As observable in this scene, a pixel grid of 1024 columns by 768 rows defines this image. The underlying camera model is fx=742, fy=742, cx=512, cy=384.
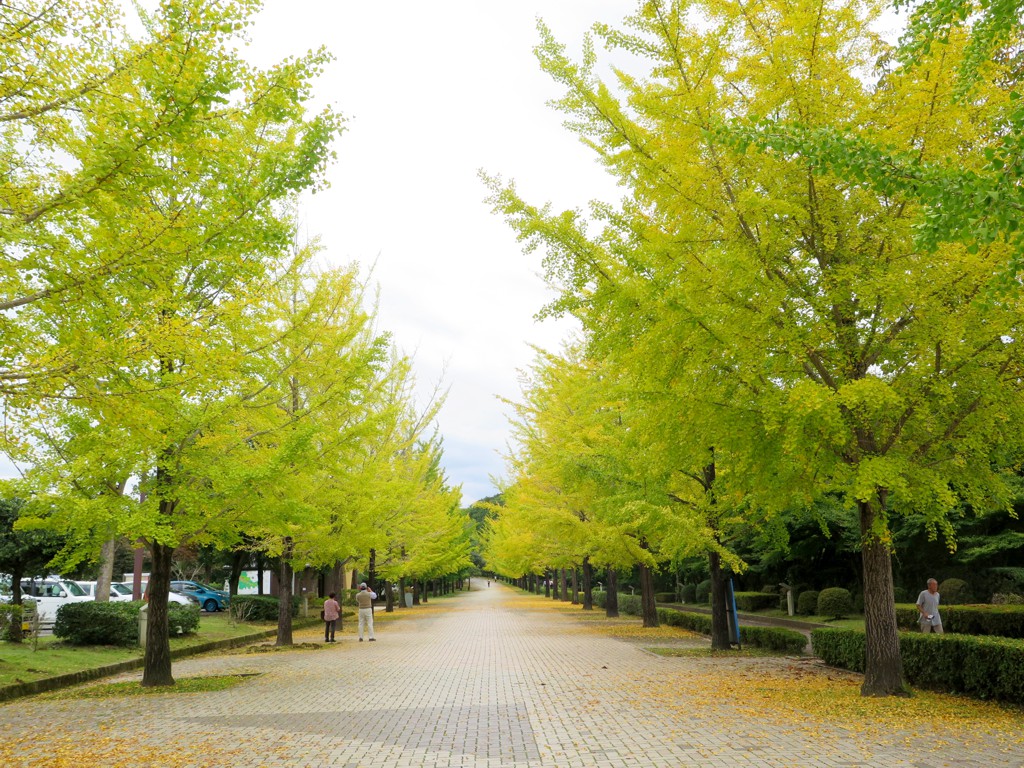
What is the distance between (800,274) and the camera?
32.4ft

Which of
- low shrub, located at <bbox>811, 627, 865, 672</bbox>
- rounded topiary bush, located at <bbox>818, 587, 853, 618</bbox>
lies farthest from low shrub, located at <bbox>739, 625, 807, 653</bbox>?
rounded topiary bush, located at <bbox>818, 587, 853, 618</bbox>

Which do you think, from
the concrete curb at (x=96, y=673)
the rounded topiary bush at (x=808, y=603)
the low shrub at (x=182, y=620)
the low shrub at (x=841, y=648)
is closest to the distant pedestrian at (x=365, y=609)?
the concrete curb at (x=96, y=673)

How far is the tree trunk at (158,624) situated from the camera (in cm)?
1189

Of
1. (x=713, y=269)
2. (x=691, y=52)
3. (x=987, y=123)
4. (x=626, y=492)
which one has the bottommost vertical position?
(x=626, y=492)

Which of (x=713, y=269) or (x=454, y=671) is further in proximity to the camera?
(x=454, y=671)

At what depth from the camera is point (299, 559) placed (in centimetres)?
1881

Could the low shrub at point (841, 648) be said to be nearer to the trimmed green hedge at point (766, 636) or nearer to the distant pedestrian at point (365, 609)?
the trimmed green hedge at point (766, 636)

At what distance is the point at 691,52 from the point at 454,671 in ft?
35.7

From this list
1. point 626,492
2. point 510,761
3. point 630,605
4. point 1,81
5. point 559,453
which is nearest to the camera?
point 1,81

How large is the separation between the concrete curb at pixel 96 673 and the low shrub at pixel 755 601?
21.0 meters

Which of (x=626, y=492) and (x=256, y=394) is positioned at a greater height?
(x=256, y=394)

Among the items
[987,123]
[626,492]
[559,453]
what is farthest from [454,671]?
[987,123]

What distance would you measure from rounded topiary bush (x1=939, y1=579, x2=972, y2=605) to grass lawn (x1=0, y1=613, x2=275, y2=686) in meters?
21.3

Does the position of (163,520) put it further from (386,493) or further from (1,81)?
(386,493)
